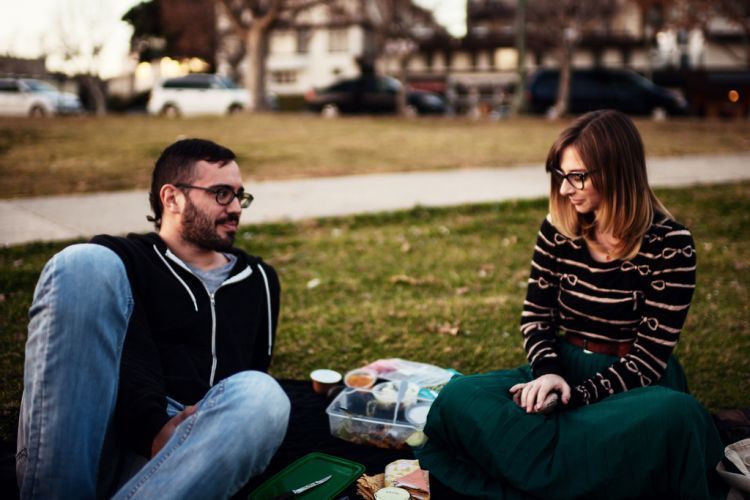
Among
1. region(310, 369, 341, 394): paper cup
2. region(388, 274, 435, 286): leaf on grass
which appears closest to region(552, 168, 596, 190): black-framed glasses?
region(310, 369, 341, 394): paper cup

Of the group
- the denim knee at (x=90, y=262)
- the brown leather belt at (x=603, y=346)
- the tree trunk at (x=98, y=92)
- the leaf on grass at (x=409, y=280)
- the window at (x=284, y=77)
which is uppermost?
the window at (x=284, y=77)

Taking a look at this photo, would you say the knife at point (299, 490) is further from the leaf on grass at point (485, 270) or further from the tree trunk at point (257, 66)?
the tree trunk at point (257, 66)

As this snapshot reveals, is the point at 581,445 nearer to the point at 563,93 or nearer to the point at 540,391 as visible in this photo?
the point at 540,391

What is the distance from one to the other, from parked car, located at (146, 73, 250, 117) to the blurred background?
6 centimetres

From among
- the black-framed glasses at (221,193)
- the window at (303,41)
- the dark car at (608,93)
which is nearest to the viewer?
the black-framed glasses at (221,193)

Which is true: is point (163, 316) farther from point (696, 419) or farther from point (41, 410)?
point (696, 419)

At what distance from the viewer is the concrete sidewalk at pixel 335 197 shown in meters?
6.94

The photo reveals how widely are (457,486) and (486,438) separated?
269 mm

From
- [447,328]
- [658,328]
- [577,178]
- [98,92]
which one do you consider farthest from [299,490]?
[98,92]

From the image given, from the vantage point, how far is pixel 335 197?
28.8ft

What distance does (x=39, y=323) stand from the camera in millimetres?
2201

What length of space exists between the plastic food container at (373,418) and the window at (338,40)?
164 feet

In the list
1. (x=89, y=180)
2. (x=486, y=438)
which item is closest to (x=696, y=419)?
(x=486, y=438)

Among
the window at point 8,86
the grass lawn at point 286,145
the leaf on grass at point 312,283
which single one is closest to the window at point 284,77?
the window at point 8,86
